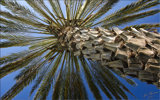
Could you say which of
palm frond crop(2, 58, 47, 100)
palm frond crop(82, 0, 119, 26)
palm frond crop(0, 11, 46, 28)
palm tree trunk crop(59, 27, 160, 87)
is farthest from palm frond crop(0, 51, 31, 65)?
palm tree trunk crop(59, 27, 160, 87)

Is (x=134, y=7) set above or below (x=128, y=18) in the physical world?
above

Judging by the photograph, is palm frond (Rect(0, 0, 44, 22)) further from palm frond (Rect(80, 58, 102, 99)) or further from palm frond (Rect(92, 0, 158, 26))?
palm frond (Rect(92, 0, 158, 26))

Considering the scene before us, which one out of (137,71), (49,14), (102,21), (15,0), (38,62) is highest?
(15,0)

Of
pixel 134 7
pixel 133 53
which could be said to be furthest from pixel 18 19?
pixel 133 53

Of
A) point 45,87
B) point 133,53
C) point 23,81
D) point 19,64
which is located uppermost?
point 133,53

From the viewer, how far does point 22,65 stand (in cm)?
516

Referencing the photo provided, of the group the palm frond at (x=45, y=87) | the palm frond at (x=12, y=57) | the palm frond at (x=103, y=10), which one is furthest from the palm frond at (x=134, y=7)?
the palm frond at (x=12, y=57)

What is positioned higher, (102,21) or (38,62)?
(102,21)

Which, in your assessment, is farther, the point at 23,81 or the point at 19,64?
the point at 19,64

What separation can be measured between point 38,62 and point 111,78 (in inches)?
133

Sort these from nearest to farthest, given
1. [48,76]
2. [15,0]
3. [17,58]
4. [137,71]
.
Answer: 1. [137,71]
2. [15,0]
3. [17,58]
4. [48,76]

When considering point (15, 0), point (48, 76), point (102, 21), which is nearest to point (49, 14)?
point (15, 0)

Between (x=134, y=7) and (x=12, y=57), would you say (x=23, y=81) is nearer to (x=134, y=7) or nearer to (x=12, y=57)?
(x=12, y=57)

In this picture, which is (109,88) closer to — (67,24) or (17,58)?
(67,24)
